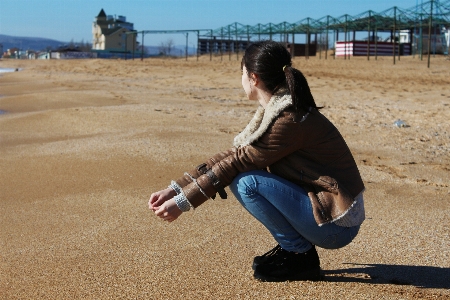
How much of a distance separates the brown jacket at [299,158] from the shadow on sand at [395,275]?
1.54 feet

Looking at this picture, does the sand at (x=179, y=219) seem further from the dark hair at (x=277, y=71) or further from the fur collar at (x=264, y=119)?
the dark hair at (x=277, y=71)

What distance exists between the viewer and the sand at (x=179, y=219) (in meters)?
3.19

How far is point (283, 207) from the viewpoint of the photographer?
300cm

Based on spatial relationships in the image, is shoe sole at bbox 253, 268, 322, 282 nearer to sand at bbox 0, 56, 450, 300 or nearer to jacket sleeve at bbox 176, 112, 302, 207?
sand at bbox 0, 56, 450, 300

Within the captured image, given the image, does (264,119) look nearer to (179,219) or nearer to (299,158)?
(299,158)

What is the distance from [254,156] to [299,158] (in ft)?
0.72

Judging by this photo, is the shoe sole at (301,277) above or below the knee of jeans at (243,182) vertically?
below

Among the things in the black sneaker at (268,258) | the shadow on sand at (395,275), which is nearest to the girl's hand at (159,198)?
the black sneaker at (268,258)

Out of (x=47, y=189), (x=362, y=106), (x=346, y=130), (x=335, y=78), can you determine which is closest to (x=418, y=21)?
(x=335, y=78)

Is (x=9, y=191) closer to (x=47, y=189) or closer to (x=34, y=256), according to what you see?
(x=47, y=189)

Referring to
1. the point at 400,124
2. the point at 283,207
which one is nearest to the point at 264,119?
the point at 283,207

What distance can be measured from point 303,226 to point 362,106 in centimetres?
868

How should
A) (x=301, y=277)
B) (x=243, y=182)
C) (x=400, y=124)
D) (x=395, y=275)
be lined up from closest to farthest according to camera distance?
(x=243, y=182) → (x=301, y=277) → (x=395, y=275) → (x=400, y=124)

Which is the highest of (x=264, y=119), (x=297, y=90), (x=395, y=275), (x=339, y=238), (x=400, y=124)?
(x=297, y=90)
